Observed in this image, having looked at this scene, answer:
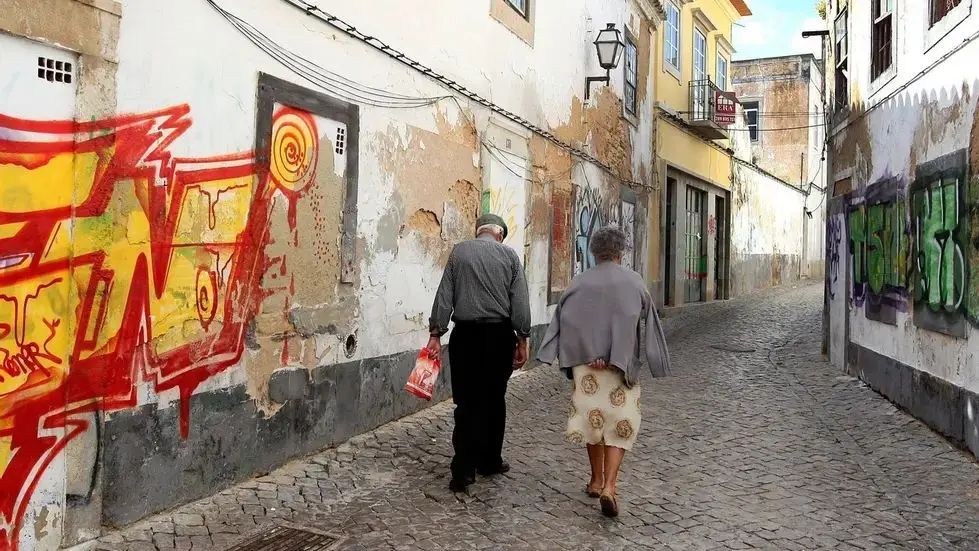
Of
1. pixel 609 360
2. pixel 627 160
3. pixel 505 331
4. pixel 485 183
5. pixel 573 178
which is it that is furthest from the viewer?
pixel 627 160

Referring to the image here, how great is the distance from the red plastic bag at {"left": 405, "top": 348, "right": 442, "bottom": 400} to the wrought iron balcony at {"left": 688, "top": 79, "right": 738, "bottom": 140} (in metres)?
14.4

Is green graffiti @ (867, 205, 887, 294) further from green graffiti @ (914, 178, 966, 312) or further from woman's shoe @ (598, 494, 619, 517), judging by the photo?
woman's shoe @ (598, 494, 619, 517)

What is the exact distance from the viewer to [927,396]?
265 inches

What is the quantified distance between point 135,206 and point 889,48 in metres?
7.93

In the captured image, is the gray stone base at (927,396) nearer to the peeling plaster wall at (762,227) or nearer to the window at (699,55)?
the window at (699,55)

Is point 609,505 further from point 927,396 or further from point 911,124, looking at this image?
point 911,124

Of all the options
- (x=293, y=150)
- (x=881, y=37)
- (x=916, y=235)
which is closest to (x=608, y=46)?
(x=881, y=37)

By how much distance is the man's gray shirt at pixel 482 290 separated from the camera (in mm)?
4914

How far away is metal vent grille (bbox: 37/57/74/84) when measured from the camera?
11.6 ft

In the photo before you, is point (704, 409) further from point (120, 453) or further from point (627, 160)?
point (627, 160)

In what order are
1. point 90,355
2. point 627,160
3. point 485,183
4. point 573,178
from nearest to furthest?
point 90,355, point 485,183, point 573,178, point 627,160

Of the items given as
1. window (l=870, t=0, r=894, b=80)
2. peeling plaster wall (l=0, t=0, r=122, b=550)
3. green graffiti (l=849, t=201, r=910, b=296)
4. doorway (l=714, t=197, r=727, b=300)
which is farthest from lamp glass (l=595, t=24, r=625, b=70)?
doorway (l=714, t=197, r=727, b=300)

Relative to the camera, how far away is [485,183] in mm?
8266

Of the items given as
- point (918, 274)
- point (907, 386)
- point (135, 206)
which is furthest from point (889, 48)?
point (135, 206)
